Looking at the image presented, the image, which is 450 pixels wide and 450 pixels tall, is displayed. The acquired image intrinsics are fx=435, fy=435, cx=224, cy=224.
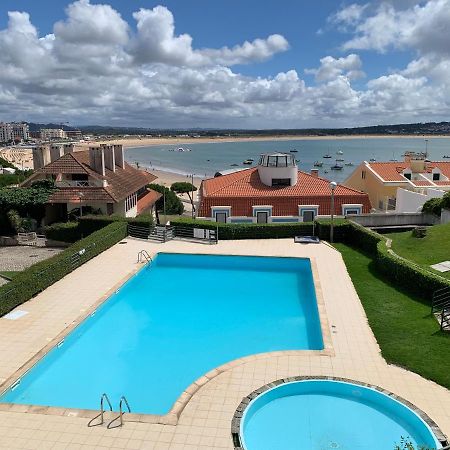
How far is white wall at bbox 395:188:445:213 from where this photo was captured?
33603 mm

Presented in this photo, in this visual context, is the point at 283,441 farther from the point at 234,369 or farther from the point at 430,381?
the point at 430,381

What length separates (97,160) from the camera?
34406mm

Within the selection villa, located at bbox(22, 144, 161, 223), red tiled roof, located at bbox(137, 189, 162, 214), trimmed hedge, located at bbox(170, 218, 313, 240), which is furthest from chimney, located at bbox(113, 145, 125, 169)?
trimmed hedge, located at bbox(170, 218, 313, 240)

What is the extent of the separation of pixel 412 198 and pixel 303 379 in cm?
2660

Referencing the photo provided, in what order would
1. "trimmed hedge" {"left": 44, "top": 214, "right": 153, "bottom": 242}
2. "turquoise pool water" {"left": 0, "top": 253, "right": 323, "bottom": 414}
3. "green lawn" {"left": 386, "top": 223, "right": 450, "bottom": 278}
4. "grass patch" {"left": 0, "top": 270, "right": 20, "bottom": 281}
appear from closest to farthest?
"turquoise pool water" {"left": 0, "top": 253, "right": 323, "bottom": 414} → "green lawn" {"left": 386, "top": 223, "right": 450, "bottom": 278} → "grass patch" {"left": 0, "top": 270, "right": 20, "bottom": 281} → "trimmed hedge" {"left": 44, "top": 214, "right": 153, "bottom": 242}

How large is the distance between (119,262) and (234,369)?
44.8ft

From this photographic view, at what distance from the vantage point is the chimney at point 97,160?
34312 millimetres

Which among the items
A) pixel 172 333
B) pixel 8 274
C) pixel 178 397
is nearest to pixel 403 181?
pixel 172 333

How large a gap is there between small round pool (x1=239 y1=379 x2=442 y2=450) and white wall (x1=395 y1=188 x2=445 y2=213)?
81.3 ft

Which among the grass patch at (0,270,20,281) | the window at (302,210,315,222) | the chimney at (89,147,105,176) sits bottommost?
the grass patch at (0,270,20,281)

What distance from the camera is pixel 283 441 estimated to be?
1061 cm

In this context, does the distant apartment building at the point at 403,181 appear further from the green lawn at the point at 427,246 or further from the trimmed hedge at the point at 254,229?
the trimmed hedge at the point at 254,229

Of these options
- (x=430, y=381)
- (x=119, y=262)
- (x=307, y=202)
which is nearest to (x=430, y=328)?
(x=430, y=381)

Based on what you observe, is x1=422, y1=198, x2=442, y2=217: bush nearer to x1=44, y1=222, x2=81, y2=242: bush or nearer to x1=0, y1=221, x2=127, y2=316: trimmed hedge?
x1=0, y1=221, x2=127, y2=316: trimmed hedge
